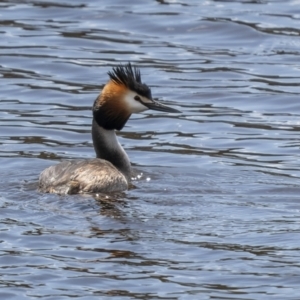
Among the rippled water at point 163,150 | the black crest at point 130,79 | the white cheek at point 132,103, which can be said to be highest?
the black crest at point 130,79

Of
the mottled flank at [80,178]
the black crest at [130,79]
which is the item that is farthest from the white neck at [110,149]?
the mottled flank at [80,178]

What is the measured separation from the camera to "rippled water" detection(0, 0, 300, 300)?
816 centimetres

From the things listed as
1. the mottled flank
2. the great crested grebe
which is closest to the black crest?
the great crested grebe

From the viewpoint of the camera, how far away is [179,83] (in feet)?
48.4

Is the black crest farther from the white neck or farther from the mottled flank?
the mottled flank

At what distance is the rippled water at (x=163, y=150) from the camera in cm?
816

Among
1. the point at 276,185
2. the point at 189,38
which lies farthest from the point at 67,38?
the point at 276,185

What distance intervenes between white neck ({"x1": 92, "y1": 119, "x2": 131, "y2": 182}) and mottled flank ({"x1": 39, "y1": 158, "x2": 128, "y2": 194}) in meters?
0.61

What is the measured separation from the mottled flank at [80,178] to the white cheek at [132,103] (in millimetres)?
877

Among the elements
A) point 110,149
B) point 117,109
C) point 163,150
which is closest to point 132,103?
point 117,109

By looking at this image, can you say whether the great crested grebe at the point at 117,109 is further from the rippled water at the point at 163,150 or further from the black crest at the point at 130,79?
the rippled water at the point at 163,150

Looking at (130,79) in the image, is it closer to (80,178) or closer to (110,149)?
(110,149)

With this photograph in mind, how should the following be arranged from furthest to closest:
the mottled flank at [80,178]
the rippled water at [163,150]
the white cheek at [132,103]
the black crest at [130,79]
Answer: the white cheek at [132,103] < the black crest at [130,79] < the mottled flank at [80,178] < the rippled water at [163,150]

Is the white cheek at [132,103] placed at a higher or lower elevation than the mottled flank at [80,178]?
higher
